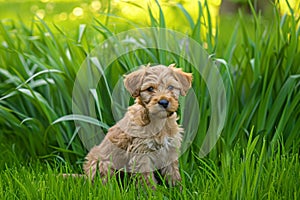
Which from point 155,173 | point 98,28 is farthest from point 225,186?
point 98,28

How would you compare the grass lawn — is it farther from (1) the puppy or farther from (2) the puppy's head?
(2) the puppy's head

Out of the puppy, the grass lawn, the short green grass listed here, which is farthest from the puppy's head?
the grass lawn

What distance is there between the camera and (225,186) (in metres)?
2.49

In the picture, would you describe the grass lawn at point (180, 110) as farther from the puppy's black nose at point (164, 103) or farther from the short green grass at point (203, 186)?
the puppy's black nose at point (164, 103)

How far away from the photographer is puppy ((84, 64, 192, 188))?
2301mm

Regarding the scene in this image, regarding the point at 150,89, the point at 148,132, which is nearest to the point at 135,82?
the point at 150,89

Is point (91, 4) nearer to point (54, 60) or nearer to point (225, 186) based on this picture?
point (54, 60)

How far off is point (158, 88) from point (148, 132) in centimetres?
27

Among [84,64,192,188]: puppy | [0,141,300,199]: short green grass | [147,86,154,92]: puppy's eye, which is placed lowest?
[0,141,300,199]: short green grass

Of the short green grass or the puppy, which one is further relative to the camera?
the short green grass

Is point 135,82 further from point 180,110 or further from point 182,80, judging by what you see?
point 180,110

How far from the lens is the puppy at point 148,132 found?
2301mm

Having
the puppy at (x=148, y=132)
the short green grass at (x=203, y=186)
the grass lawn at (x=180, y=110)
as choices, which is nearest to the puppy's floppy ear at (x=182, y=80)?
the puppy at (x=148, y=132)

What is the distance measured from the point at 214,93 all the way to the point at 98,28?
779 millimetres
